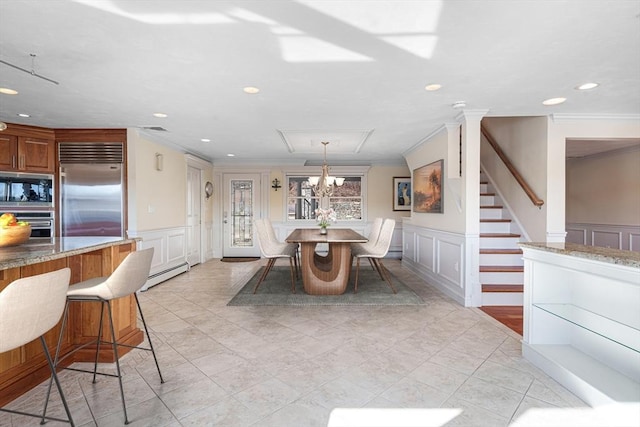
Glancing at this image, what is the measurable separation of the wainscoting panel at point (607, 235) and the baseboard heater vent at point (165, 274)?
726 cm

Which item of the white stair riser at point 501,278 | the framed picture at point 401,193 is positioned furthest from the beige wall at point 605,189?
the framed picture at point 401,193

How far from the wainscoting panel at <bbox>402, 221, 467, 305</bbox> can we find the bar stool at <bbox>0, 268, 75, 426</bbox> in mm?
3703

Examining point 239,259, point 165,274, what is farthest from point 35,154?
point 239,259

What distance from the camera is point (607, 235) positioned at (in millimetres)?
5227

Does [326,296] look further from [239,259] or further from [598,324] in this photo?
[239,259]

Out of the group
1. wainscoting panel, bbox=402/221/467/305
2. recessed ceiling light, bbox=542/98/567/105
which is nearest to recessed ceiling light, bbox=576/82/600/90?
recessed ceiling light, bbox=542/98/567/105

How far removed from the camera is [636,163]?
477 centimetres

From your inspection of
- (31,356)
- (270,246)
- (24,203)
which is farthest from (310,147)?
(31,356)

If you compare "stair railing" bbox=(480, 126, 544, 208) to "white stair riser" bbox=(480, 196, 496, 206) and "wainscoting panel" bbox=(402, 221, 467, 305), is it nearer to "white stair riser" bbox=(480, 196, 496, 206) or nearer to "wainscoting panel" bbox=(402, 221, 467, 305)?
"white stair riser" bbox=(480, 196, 496, 206)

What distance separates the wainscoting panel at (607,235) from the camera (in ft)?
15.7

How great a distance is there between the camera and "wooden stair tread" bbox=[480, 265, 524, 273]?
3781 mm

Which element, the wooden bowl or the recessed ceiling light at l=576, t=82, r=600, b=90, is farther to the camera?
the recessed ceiling light at l=576, t=82, r=600, b=90

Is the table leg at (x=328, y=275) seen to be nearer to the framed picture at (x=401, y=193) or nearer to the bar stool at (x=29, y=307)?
the bar stool at (x=29, y=307)

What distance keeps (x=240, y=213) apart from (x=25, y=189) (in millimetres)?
3810
